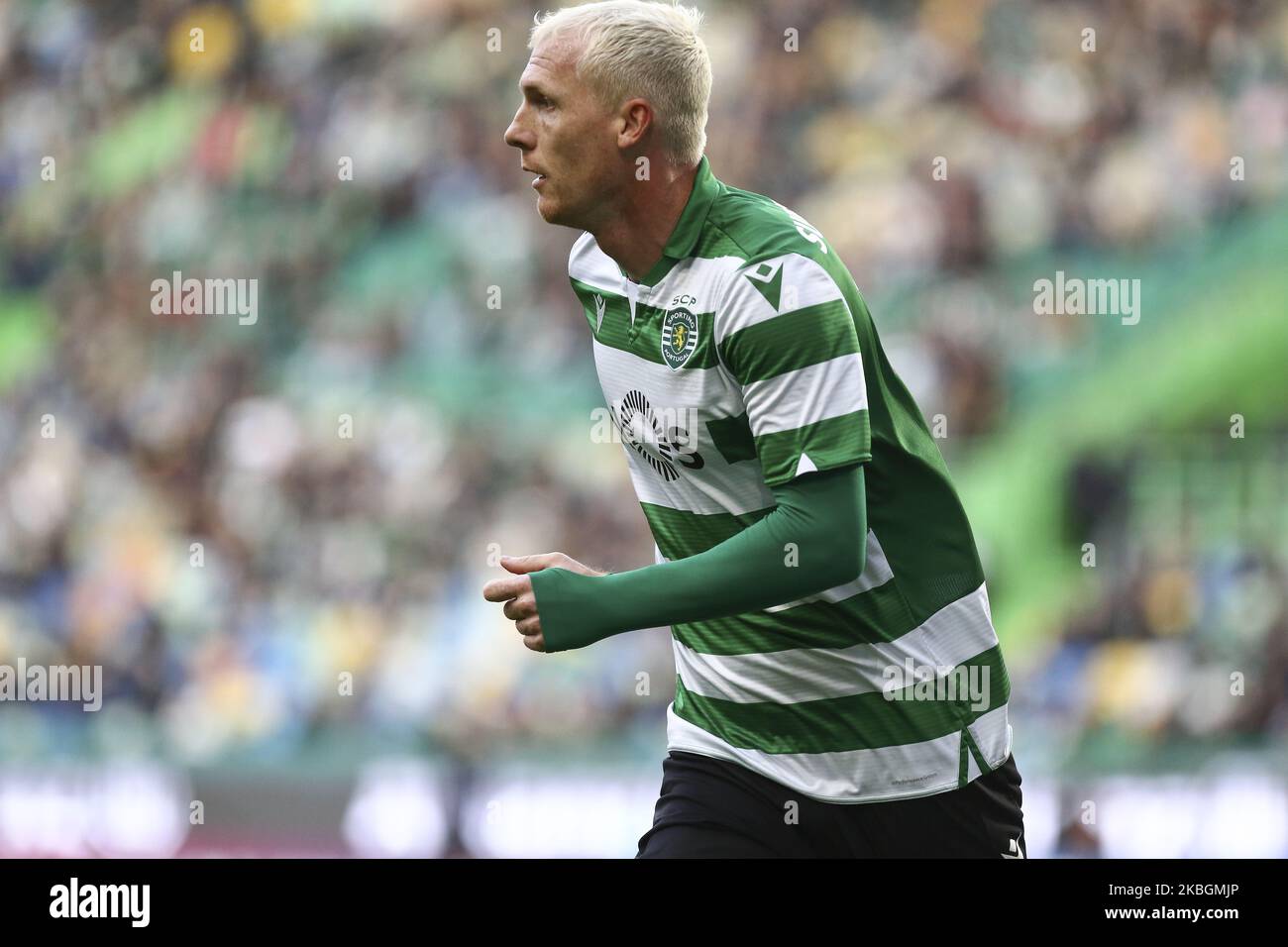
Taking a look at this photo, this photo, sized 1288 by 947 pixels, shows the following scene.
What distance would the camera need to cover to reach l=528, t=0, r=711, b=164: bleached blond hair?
251cm

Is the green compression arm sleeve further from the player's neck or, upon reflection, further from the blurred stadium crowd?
the blurred stadium crowd

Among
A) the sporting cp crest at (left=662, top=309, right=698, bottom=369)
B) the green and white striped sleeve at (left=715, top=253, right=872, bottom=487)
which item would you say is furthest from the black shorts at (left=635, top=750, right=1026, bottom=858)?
the sporting cp crest at (left=662, top=309, right=698, bottom=369)

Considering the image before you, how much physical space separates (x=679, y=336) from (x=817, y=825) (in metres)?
0.86

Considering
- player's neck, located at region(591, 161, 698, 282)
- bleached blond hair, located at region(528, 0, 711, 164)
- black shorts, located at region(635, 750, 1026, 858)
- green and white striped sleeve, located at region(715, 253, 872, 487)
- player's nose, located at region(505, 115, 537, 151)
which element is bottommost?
black shorts, located at region(635, 750, 1026, 858)

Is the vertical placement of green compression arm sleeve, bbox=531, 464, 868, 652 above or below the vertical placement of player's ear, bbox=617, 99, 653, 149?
below

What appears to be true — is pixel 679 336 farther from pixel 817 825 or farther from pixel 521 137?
pixel 817 825

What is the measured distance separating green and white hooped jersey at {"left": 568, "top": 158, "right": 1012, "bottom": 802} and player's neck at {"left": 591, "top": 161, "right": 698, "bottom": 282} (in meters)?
0.02

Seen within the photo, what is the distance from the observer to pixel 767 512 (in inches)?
100

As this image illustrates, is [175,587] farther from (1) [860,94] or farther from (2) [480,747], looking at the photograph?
(1) [860,94]

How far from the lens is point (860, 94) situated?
615cm

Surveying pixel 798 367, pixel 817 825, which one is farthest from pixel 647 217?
pixel 817 825

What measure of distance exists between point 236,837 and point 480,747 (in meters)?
0.96

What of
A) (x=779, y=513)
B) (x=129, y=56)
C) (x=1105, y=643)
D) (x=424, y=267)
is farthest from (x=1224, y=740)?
(x=129, y=56)

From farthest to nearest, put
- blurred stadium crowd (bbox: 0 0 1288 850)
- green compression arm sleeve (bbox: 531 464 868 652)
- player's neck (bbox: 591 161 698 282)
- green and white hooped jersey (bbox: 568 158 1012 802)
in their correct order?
blurred stadium crowd (bbox: 0 0 1288 850) < player's neck (bbox: 591 161 698 282) < green and white hooped jersey (bbox: 568 158 1012 802) < green compression arm sleeve (bbox: 531 464 868 652)
